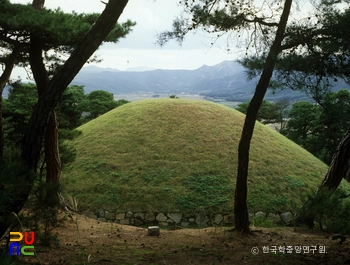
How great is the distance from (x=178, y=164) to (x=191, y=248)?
757cm

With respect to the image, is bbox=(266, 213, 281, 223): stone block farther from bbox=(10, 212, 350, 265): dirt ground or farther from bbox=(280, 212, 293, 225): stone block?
bbox=(10, 212, 350, 265): dirt ground

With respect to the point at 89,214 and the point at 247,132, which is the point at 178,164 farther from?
the point at 247,132

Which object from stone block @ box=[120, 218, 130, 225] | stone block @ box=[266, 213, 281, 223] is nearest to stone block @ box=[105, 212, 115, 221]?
stone block @ box=[120, 218, 130, 225]

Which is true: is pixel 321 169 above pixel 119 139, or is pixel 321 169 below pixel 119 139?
below

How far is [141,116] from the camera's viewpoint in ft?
52.3

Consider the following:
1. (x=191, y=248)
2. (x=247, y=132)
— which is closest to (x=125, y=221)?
(x=191, y=248)

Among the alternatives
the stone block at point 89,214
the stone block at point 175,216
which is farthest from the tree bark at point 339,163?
the stone block at point 89,214

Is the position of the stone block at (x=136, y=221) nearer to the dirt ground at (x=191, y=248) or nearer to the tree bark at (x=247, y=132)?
the dirt ground at (x=191, y=248)

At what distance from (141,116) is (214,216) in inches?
292

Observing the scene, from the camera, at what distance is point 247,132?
5621 millimetres

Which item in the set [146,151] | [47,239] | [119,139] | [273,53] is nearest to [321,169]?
[146,151]

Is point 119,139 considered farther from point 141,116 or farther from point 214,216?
point 214,216

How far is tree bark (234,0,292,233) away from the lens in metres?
5.29

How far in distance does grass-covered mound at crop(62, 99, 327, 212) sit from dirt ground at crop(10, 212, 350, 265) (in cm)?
334
